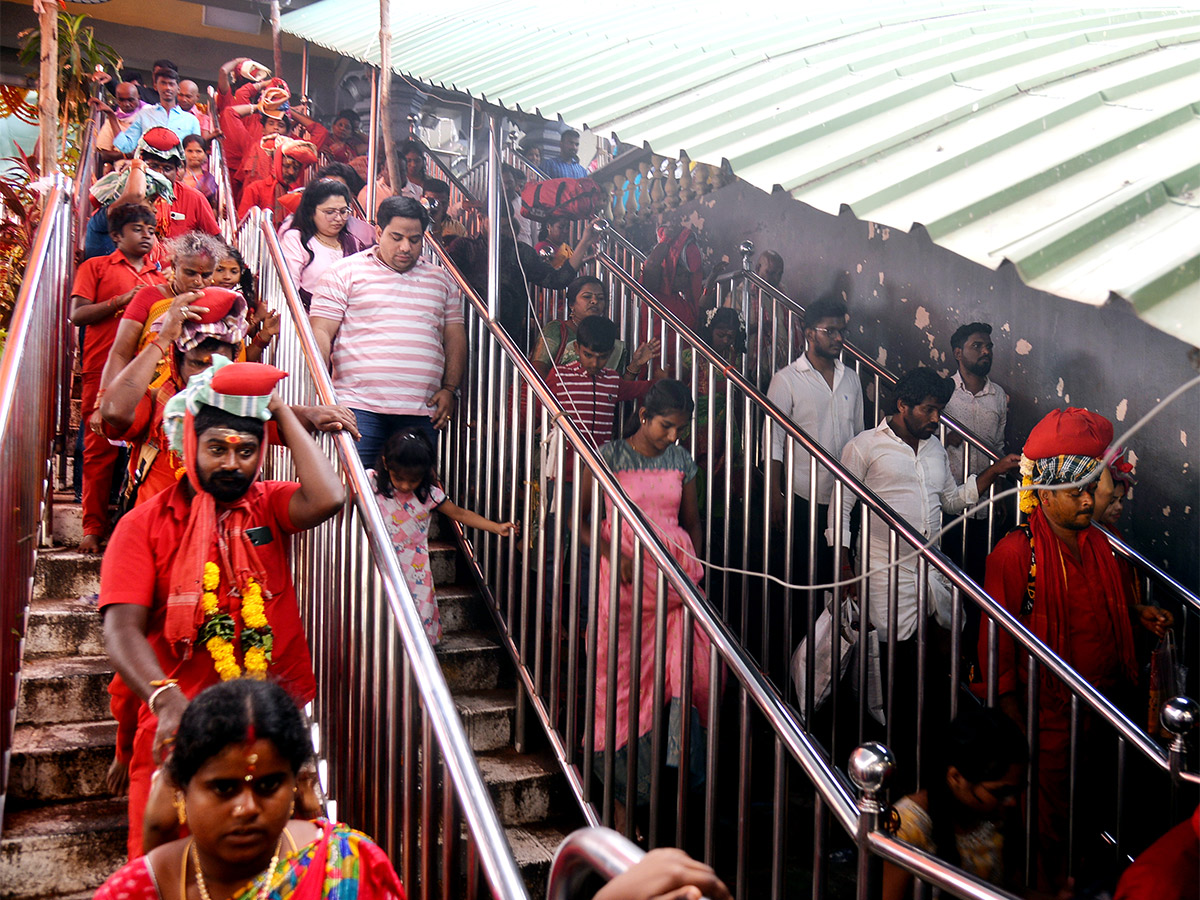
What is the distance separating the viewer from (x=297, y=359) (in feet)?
12.5

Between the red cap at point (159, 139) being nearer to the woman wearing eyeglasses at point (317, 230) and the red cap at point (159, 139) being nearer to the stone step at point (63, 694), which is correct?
the woman wearing eyeglasses at point (317, 230)

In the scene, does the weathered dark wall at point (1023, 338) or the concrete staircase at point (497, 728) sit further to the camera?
the weathered dark wall at point (1023, 338)

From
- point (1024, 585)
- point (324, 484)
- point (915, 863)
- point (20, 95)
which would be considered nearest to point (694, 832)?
point (1024, 585)

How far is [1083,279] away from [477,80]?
125 inches

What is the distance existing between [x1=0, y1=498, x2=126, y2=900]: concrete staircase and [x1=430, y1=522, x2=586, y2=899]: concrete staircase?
1.19 meters

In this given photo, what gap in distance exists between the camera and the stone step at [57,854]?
9.43 ft

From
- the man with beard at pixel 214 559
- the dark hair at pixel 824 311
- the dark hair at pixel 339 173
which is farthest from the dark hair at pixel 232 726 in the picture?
the dark hair at pixel 339 173

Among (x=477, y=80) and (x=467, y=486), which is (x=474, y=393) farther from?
(x=477, y=80)

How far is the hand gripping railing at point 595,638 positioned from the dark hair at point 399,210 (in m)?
0.40

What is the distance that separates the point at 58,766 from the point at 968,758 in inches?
106

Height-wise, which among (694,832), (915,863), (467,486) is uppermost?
(467,486)

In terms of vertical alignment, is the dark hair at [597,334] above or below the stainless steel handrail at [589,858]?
above

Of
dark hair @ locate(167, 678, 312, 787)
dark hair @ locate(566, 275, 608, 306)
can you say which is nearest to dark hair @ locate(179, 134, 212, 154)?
dark hair @ locate(566, 275, 608, 306)

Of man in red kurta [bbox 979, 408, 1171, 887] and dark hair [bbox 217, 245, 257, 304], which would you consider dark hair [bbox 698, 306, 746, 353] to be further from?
dark hair [bbox 217, 245, 257, 304]
